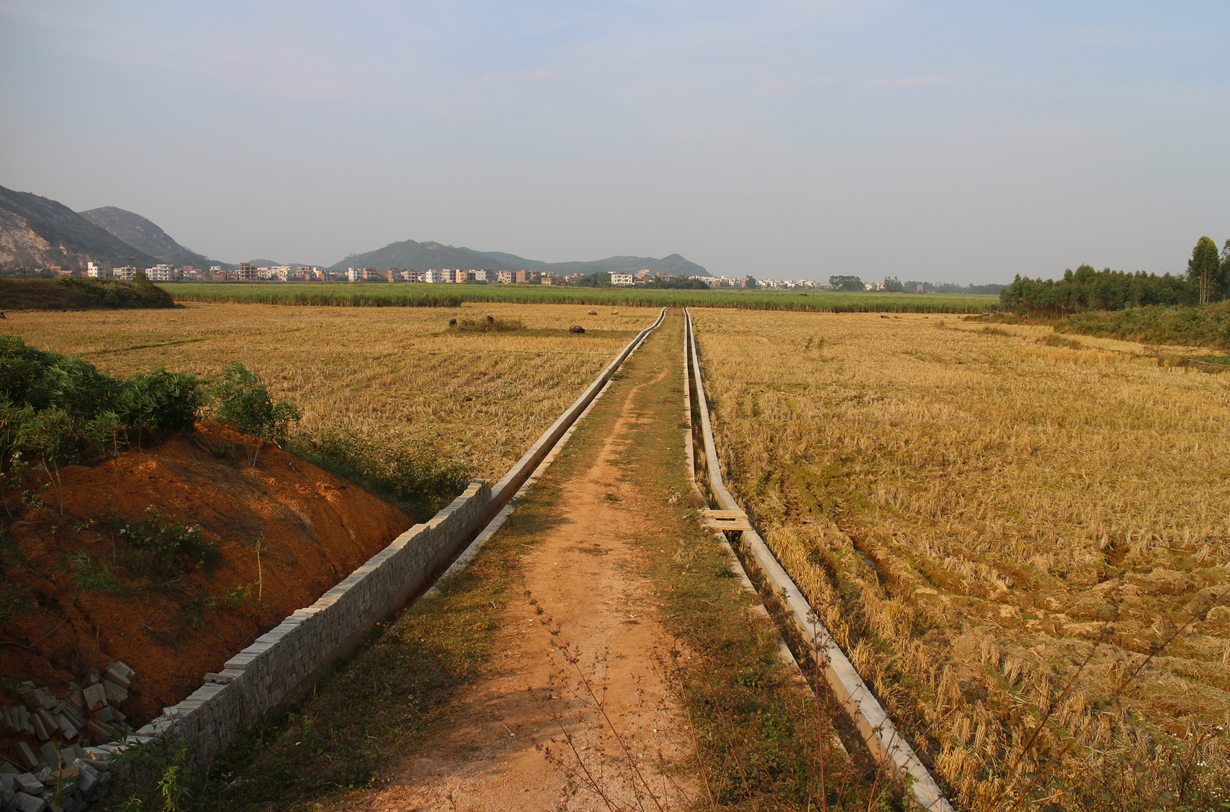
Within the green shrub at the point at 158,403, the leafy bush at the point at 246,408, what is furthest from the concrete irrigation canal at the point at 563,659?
the green shrub at the point at 158,403

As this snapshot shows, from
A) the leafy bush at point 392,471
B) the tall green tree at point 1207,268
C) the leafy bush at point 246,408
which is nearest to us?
the leafy bush at point 246,408

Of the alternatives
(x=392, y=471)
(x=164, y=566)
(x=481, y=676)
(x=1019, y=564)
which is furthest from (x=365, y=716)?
(x=1019, y=564)

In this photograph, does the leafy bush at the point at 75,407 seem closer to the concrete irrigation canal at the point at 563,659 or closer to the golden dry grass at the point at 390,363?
the golden dry grass at the point at 390,363

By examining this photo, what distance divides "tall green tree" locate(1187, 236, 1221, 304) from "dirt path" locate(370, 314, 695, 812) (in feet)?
217

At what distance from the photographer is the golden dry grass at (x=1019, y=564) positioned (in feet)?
14.6

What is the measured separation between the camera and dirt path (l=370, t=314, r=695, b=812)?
3.67 m

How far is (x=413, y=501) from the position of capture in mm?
8414

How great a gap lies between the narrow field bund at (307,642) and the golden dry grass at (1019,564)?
3.48 metres

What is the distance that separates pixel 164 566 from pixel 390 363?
17974mm

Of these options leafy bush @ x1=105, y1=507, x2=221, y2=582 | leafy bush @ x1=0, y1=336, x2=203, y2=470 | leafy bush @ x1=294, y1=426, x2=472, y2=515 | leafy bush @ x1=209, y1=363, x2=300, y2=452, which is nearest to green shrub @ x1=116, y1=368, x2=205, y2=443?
leafy bush @ x1=0, y1=336, x2=203, y2=470

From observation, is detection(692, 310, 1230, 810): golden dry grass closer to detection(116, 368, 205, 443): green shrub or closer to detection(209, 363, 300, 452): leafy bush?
detection(209, 363, 300, 452): leafy bush

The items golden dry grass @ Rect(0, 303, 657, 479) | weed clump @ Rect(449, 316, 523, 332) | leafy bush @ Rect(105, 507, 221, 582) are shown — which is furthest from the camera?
weed clump @ Rect(449, 316, 523, 332)

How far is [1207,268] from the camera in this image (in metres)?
55.4

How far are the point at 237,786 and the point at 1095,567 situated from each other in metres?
8.00
